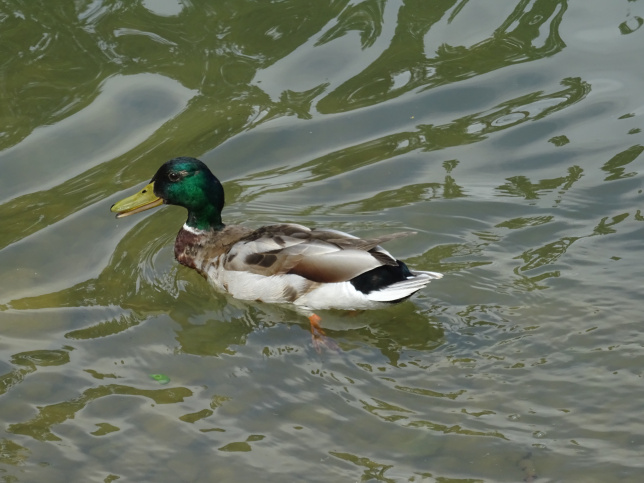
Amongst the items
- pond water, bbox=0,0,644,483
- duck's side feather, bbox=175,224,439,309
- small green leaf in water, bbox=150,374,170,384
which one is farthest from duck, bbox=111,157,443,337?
small green leaf in water, bbox=150,374,170,384

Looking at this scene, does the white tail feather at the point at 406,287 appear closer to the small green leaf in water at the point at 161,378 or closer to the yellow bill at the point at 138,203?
the small green leaf in water at the point at 161,378

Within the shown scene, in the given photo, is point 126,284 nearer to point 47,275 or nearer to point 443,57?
point 47,275

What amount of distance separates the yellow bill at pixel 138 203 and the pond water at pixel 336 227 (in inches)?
12.7

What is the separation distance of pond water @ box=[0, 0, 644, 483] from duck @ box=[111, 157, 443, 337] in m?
0.17

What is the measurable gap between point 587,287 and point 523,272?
0.45m

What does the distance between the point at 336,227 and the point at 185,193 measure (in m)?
1.19

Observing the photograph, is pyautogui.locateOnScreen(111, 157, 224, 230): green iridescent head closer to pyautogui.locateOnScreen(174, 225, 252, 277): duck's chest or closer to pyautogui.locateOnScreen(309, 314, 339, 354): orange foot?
pyautogui.locateOnScreen(174, 225, 252, 277): duck's chest

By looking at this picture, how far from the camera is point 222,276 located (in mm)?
7363

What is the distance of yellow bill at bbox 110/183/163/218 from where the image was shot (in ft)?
24.9

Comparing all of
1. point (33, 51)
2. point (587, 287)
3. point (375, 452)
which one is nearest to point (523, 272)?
point (587, 287)

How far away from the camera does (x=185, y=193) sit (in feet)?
25.3

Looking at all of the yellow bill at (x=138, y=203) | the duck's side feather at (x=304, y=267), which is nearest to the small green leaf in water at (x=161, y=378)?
the duck's side feather at (x=304, y=267)

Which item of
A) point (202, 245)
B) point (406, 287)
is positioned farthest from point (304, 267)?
point (202, 245)

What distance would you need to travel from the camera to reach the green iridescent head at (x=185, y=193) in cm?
761
